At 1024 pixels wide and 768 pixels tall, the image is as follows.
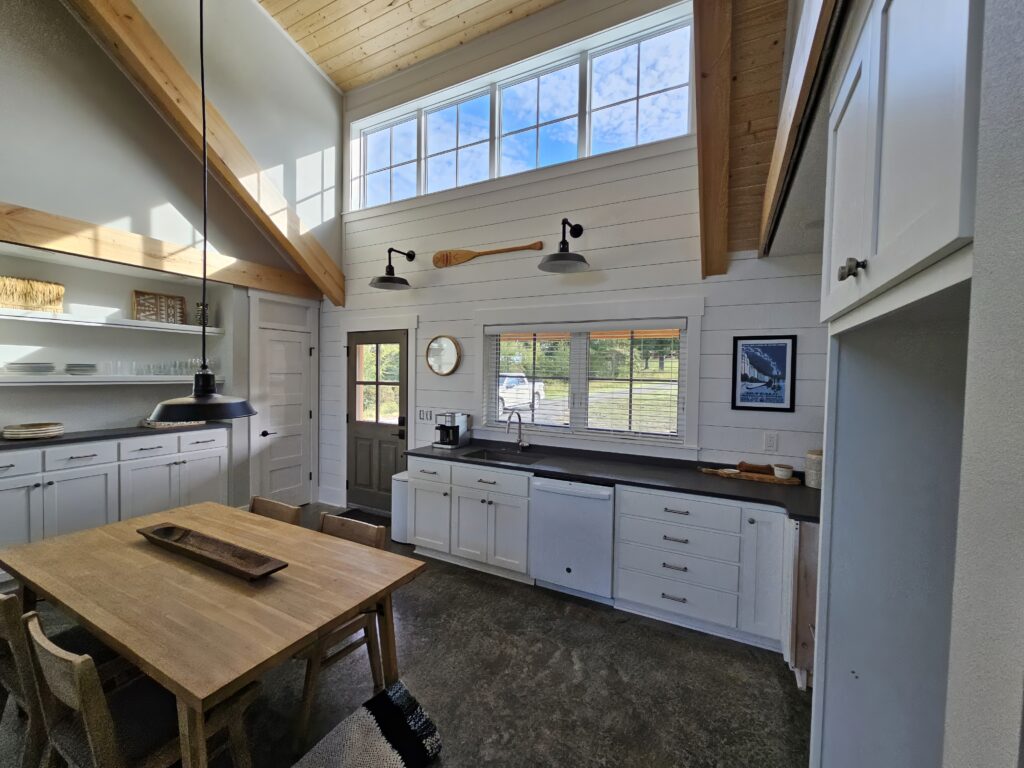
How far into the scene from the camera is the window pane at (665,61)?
307 centimetres

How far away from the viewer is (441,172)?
13.6 ft

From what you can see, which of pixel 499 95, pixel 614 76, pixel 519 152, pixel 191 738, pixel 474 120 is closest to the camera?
pixel 191 738

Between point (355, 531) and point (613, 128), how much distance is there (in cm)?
336

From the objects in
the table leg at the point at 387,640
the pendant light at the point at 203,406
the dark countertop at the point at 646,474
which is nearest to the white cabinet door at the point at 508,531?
the dark countertop at the point at 646,474

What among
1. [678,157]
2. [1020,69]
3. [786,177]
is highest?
[678,157]

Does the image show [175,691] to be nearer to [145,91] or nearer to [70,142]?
[70,142]

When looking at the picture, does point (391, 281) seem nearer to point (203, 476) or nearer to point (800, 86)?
point (203, 476)

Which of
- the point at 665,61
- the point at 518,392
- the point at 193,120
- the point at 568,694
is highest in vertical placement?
the point at 665,61

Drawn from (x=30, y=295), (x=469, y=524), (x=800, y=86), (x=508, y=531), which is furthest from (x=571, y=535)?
(x=30, y=295)

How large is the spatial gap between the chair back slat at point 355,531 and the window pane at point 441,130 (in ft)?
11.5

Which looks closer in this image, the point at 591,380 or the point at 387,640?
the point at 387,640

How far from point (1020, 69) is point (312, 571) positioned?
2117 millimetres

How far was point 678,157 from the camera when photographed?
302 centimetres

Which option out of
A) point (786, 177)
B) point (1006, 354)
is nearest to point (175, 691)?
point (1006, 354)
